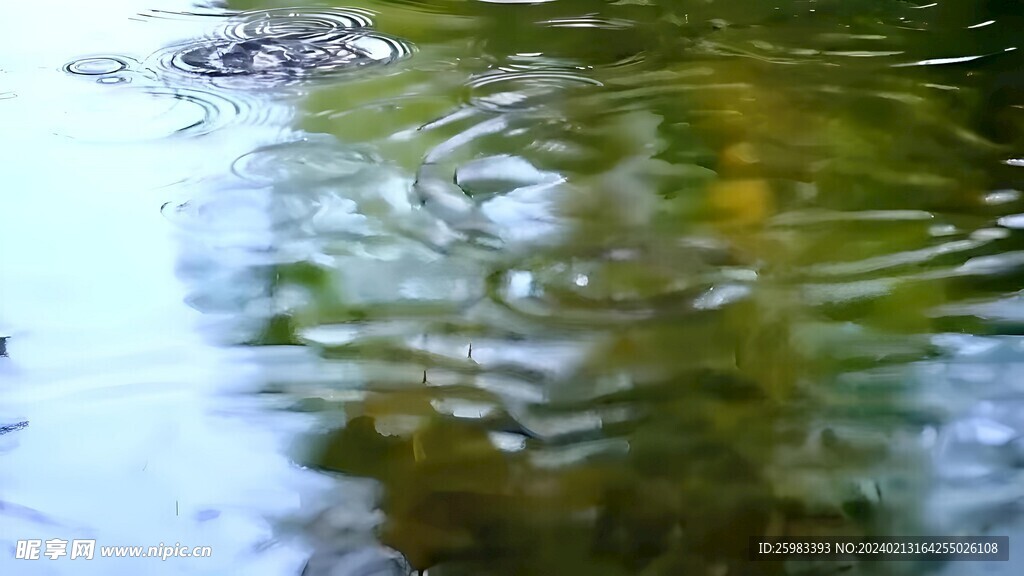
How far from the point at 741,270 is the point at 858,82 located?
29 cm

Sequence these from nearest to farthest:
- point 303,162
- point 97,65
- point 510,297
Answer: point 510,297, point 303,162, point 97,65

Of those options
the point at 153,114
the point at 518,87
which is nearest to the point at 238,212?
the point at 153,114

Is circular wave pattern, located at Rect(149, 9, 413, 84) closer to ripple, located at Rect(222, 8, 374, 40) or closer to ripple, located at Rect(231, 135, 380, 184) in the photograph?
ripple, located at Rect(222, 8, 374, 40)

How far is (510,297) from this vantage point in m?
0.55

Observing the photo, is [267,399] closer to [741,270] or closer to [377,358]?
[377,358]

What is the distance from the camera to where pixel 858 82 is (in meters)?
0.73

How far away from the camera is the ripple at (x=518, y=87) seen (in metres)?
0.72

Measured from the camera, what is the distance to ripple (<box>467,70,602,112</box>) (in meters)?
0.72

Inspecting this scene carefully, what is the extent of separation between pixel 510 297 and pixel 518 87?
0.88 ft

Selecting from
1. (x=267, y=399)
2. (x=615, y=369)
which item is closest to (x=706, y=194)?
(x=615, y=369)

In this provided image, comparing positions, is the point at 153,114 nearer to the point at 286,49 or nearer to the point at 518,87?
the point at 286,49

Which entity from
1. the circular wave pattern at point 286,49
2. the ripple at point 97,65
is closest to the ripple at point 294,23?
the circular wave pattern at point 286,49

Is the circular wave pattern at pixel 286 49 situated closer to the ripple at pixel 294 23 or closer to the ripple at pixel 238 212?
the ripple at pixel 294 23

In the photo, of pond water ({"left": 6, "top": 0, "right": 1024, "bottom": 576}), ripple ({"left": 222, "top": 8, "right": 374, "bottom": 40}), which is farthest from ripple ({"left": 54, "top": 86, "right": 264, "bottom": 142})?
ripple ({"left": 222, "top": 8, "right": 374, "bottom": 40})
